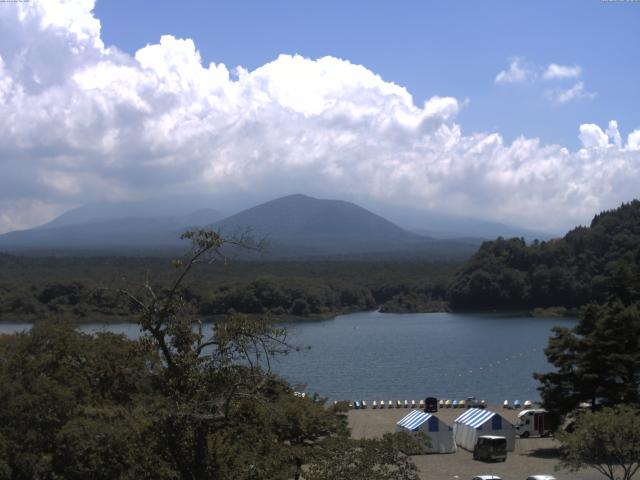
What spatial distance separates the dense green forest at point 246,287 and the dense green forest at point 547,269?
4602 mm

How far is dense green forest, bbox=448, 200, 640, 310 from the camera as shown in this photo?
68.8 metres

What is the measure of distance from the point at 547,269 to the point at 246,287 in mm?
25885

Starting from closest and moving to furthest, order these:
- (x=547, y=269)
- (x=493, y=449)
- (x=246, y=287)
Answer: (x=493, y=449) → (x=246, y=287) → (x=547, y=269)

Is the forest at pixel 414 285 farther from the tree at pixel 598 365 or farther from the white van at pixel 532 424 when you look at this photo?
the tree at pixel 598 365

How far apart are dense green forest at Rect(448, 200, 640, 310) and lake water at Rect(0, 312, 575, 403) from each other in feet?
21.3

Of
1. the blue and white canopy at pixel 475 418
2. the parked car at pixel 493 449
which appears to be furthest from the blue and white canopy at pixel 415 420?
the parked car at pixel 493 449

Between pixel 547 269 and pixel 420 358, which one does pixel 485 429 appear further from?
pixel 547 269

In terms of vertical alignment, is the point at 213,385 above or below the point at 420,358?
above

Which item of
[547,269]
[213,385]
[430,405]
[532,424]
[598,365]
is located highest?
[547,269]

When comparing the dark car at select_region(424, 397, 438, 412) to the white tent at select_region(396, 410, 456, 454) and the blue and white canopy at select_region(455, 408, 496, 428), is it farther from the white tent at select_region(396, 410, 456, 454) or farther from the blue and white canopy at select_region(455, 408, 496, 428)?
the white tent at select_region(396, 410, 456, 454)

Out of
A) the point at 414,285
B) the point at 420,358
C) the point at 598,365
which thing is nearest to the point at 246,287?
the point at 414,285

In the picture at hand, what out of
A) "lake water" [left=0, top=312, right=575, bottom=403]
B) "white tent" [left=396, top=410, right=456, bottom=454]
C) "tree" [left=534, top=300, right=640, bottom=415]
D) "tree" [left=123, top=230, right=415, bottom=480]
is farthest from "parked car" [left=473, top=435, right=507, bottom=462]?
"tree" [left=123, top=230, right=415, bottom=480]

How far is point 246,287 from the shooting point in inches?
2501

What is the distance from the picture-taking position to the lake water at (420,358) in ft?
106
